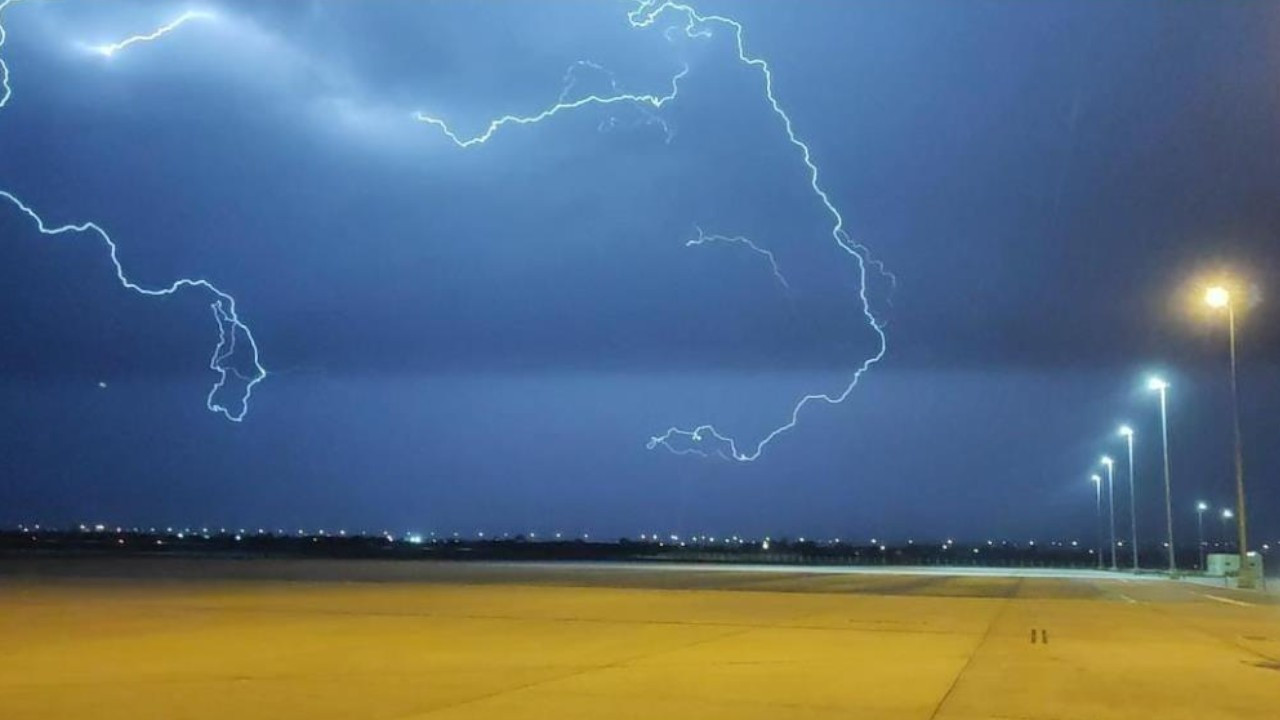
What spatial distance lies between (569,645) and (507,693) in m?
6.74

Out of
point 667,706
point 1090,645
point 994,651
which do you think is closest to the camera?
point 667,706

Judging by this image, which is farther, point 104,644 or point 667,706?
point 104,644

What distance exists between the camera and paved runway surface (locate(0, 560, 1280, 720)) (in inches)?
631

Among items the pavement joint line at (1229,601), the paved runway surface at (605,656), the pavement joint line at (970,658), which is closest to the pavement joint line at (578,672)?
the paved runway surface at (605,656)

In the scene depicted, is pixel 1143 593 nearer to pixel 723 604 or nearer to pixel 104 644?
pixel 723 604

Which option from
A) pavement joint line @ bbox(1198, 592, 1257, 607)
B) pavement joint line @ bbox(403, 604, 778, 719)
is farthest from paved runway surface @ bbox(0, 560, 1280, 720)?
pavement joint line @ bbox(1198, 592, 1257, 607)

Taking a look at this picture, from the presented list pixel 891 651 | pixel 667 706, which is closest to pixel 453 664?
pixel 667 706

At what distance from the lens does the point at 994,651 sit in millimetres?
24016

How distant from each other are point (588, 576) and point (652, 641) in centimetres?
3416

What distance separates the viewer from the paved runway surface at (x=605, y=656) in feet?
52.6

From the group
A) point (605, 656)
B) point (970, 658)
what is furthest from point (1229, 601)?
point (605, 656)

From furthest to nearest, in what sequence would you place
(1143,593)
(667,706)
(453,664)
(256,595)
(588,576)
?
(588,576)
(1143,593)
(256,595)
(453,664)
(667,706)

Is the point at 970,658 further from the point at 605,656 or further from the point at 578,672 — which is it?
the point at 578,672

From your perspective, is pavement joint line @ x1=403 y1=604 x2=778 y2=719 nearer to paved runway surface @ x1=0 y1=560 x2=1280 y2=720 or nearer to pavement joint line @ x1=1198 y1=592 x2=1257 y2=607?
paved runway surface @ x1=0 y1=560 x2=1280 y2=720
